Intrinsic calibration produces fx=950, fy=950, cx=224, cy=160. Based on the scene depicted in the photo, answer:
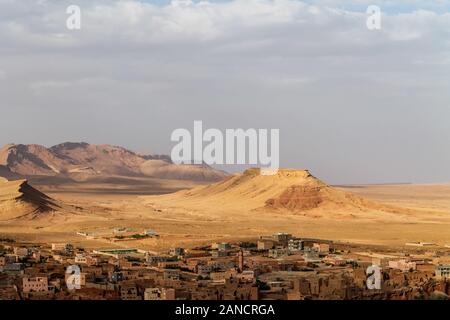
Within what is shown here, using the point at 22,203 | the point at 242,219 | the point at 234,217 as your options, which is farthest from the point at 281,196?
the point at 22,203

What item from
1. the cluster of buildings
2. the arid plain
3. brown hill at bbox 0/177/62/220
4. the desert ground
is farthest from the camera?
brown hill at bbox 0/177/62/220

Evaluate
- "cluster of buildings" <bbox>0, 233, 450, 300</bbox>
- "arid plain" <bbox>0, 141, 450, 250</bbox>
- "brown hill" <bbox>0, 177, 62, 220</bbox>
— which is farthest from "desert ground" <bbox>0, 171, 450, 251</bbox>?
"cluster of buildings" <bbox>0, 233, 450, 300</bbox>

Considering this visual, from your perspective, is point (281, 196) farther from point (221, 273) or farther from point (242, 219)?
point (221, 273)

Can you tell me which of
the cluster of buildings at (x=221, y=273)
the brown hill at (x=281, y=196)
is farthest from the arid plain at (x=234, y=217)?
the cluster of buildings at (x=221, y=273)

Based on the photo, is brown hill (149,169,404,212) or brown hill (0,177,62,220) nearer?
brown hill (0,177,62,220)

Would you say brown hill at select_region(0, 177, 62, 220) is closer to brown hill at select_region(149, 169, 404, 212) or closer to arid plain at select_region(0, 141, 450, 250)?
arid plain at select_region(0, 141, 450, 250)

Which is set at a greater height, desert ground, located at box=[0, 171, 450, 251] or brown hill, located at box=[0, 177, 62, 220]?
brown hill, located at box=[0, 177, 62, 220]
